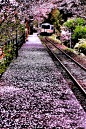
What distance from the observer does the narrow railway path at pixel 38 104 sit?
519cm

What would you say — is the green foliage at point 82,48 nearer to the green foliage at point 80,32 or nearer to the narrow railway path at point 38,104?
the green foliage at point 80,32

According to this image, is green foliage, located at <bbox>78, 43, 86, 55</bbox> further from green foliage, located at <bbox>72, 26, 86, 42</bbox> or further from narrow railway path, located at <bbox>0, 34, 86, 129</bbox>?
narrow railway path, located at <bbox>0, 34, 86, 129</bbox>

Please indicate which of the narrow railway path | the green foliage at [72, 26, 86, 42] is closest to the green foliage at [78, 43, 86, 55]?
the green foliage at [72, 26, 86, 42]

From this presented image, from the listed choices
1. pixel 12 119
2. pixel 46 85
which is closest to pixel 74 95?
pixel 46 85

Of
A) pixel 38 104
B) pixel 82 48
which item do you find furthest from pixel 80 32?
pixel 38 104

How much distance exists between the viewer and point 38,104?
645 cm

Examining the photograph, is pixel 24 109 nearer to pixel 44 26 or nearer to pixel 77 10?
pixel 77 10

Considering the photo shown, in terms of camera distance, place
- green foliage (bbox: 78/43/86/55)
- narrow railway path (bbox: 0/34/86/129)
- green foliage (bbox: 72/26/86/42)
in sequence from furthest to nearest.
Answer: green foliage (bbox: 72/26/86/42) → green foliage (bbox: 78/43/86/55) → narrow railway path (bbox: 0/34/86/129)

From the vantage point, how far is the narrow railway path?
519 cm

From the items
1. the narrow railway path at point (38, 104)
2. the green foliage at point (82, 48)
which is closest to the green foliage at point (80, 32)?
the green foliage at point (82, 48)

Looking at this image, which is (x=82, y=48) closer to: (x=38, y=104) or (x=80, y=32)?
(x=80, y=32)

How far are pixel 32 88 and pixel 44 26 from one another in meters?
49.1

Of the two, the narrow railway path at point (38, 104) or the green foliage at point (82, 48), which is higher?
the narrow railway path at point (38, 104)

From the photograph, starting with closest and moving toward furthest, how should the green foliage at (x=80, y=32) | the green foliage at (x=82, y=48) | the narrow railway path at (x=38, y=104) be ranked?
the narrow railway path at (x=38, y=104) → the green foliage at (x=82, y=48) → the green foliage at (x=80, y=32)
